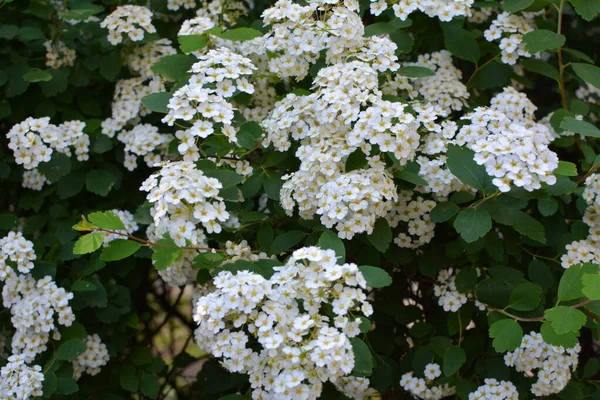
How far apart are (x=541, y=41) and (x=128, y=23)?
167 centimetres

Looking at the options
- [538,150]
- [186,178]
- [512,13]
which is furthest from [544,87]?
[186,178]

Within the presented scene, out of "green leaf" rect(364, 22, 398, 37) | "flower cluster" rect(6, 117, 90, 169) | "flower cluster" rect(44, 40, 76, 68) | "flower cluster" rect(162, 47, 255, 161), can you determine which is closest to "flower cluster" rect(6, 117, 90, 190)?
"flower cluster" rect(6, 117, 90, 169)

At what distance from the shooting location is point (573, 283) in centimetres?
240

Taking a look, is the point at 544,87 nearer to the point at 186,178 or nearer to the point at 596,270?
the point at 596,270

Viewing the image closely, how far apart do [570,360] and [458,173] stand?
0.79 m

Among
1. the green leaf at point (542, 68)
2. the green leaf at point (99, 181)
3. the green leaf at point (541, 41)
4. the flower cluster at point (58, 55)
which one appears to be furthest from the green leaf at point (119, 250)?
the green leaf at point (542, 68)

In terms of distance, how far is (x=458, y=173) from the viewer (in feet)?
8.33

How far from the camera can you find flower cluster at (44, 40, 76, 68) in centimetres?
351

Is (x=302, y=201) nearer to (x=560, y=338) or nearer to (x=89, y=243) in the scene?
(x=89, y=243)

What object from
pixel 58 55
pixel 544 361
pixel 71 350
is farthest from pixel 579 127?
pixel 58 55

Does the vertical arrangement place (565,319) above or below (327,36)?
below

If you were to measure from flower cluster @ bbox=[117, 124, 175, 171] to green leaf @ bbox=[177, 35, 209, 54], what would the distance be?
1.44ft

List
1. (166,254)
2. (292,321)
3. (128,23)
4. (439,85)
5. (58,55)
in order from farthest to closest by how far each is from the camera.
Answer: (58,55)
(128,23)
(439,85)
(166,254)
(292,321)

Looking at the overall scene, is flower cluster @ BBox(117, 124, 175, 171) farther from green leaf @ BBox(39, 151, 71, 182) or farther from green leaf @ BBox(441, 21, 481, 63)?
green leaf @ BBox(441, 21, 481, 63)
